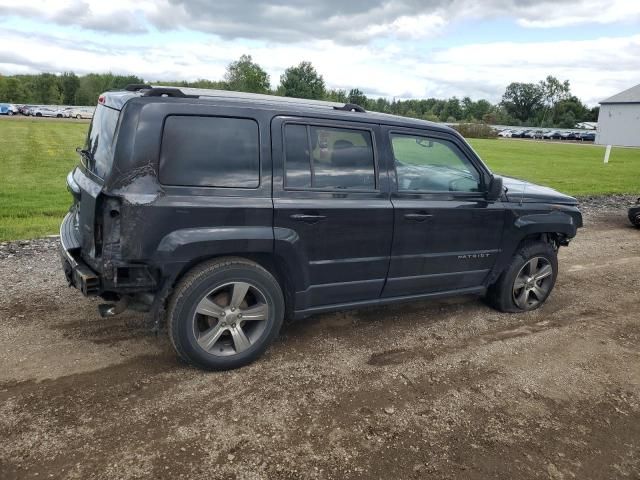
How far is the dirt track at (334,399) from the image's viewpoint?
2766 millimetres

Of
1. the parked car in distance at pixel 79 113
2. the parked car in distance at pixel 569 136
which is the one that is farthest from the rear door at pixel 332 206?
the parked car in distance at pixel 569 136

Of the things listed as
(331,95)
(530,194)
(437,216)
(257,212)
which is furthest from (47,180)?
(331,95)

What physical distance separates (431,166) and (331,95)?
240 feet

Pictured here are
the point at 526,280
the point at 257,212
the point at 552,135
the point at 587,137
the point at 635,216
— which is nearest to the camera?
the point at 257,212

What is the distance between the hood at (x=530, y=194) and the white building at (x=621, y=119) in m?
64.4

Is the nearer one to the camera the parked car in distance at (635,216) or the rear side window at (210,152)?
the rear side window at (210,152)

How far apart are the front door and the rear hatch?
210cm

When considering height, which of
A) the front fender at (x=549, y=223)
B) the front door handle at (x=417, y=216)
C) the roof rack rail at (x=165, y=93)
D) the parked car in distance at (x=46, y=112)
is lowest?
the front fender at (x=549, y=223)

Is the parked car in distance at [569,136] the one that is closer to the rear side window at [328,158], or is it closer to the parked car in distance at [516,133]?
the parked car in distance at [516,133]

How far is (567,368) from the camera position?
13.1 ft

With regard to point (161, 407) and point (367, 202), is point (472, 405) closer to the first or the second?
point (367, 202)

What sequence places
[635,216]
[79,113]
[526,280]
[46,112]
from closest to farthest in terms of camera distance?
[526,280] < [635,216] < [46,112] < [79,113]

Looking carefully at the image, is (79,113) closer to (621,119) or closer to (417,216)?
(417,216)

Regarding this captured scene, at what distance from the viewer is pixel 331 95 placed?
7456 centimetres
